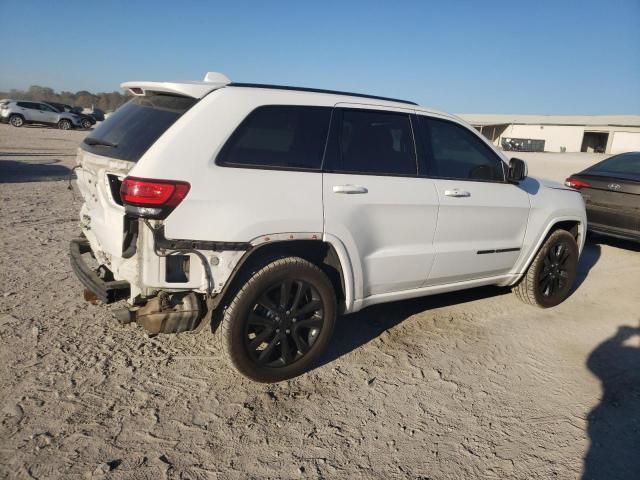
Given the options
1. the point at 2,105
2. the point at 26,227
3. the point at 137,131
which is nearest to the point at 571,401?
the point at 137,131

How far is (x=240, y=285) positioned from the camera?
2.96 m

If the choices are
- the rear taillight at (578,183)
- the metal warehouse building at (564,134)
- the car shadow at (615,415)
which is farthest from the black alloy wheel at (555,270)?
the metal warehouse building at (564,134)

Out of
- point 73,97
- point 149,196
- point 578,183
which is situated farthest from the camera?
point 73,97

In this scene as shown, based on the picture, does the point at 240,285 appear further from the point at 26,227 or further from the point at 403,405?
the point at 26,227

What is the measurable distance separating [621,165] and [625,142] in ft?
174

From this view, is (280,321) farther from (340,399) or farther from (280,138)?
(280,138)

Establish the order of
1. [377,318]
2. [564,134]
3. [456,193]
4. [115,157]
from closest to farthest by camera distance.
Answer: [115,157] < [456,193] < [377,318] < [564,134]

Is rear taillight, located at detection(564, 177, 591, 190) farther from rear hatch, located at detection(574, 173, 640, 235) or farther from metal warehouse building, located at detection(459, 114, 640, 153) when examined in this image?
metal warehouse building, located at detection(459, 114, 640, 153)

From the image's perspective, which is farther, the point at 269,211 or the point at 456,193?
the point at 456,193

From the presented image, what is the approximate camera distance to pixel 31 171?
11797mm

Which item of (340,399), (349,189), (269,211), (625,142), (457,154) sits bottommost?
(340,399)

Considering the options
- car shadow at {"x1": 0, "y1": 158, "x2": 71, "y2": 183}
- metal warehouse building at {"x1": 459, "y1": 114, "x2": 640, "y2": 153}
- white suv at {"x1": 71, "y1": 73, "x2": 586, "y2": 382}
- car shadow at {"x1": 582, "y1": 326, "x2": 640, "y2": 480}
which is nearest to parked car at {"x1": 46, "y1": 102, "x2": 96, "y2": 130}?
car shadow at {"x1": 0, "y1": 158, "x2": 71, "y2": 183}

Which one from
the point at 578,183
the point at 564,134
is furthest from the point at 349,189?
the point at 564,134

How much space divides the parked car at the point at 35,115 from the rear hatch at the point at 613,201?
3180 cm
